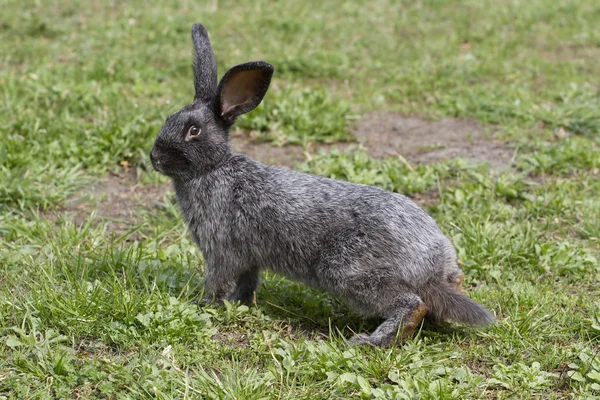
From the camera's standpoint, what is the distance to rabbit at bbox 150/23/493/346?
4.50 m

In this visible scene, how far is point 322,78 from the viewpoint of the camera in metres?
9.44

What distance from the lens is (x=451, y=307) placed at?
4477 mm

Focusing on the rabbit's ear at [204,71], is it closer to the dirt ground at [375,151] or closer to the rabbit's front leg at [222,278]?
the rabbit's front leg at [222,278]

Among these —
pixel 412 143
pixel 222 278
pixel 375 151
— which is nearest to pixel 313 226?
pixel 222 278

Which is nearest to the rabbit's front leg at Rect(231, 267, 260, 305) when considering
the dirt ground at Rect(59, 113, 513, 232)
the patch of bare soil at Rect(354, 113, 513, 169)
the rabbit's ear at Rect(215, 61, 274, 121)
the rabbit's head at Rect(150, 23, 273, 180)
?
the rabbit's head at Rect(150, 23, 273, 180)

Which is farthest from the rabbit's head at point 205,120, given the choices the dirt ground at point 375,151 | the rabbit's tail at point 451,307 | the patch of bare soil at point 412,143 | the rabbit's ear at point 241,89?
the patch of bare soil at point 412,143

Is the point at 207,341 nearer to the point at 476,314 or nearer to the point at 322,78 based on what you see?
the point at 476,314

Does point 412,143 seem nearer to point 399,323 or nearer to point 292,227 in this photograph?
point 292,227

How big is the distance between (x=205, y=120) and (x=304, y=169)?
7.23ft

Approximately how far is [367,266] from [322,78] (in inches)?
209

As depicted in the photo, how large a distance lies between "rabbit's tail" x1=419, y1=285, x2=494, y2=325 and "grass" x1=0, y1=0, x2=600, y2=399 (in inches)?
7.2

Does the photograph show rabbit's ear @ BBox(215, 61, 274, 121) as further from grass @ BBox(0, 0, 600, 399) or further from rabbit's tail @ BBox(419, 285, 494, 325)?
rabbit's tail @ BBox(419, 285, 494, 325)

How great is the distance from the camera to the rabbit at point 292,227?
4504 mm

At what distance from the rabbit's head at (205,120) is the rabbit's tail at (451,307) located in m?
1.68
